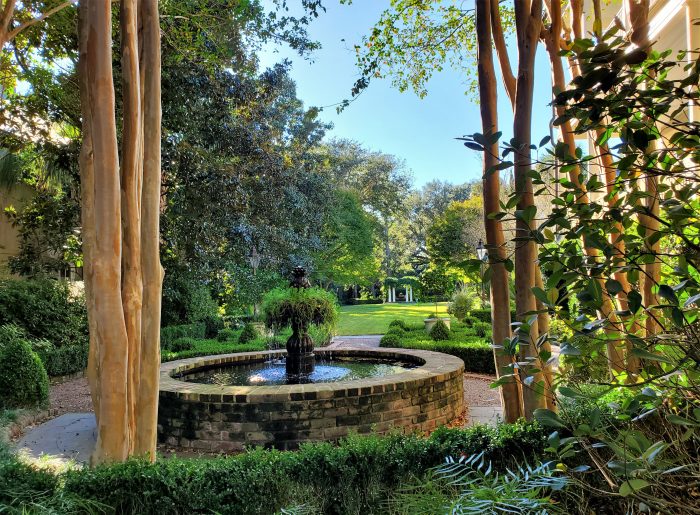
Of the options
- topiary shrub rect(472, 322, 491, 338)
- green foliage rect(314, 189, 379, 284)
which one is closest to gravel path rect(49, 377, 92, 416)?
topiary shrub rect(472, 322, 491, 338)

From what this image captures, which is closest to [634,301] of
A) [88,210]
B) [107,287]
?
[107,287]

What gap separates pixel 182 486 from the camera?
263 cm

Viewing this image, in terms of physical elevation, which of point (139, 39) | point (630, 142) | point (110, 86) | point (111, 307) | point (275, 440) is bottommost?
point (275, 440)

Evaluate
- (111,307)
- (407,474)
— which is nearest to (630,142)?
(407,474)

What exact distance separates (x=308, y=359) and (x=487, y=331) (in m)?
7.09

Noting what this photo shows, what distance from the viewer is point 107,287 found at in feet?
10.2

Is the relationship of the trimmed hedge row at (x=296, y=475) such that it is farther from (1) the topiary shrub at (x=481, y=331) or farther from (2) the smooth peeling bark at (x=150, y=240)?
(1) the topiary shrub at (x=481, y=331)

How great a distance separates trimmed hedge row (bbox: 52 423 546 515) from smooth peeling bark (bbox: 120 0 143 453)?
0.78m

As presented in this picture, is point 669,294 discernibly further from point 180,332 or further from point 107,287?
point 180,332

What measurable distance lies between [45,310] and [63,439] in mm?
5423

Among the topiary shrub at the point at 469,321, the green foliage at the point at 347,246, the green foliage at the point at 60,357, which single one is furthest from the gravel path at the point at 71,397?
the green foliage at the point at 347,246

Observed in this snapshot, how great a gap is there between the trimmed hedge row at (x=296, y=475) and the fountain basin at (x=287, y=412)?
1970 millimetres

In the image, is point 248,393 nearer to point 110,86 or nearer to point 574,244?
point 110,86

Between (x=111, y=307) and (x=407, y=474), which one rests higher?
(x=111, y=307)
